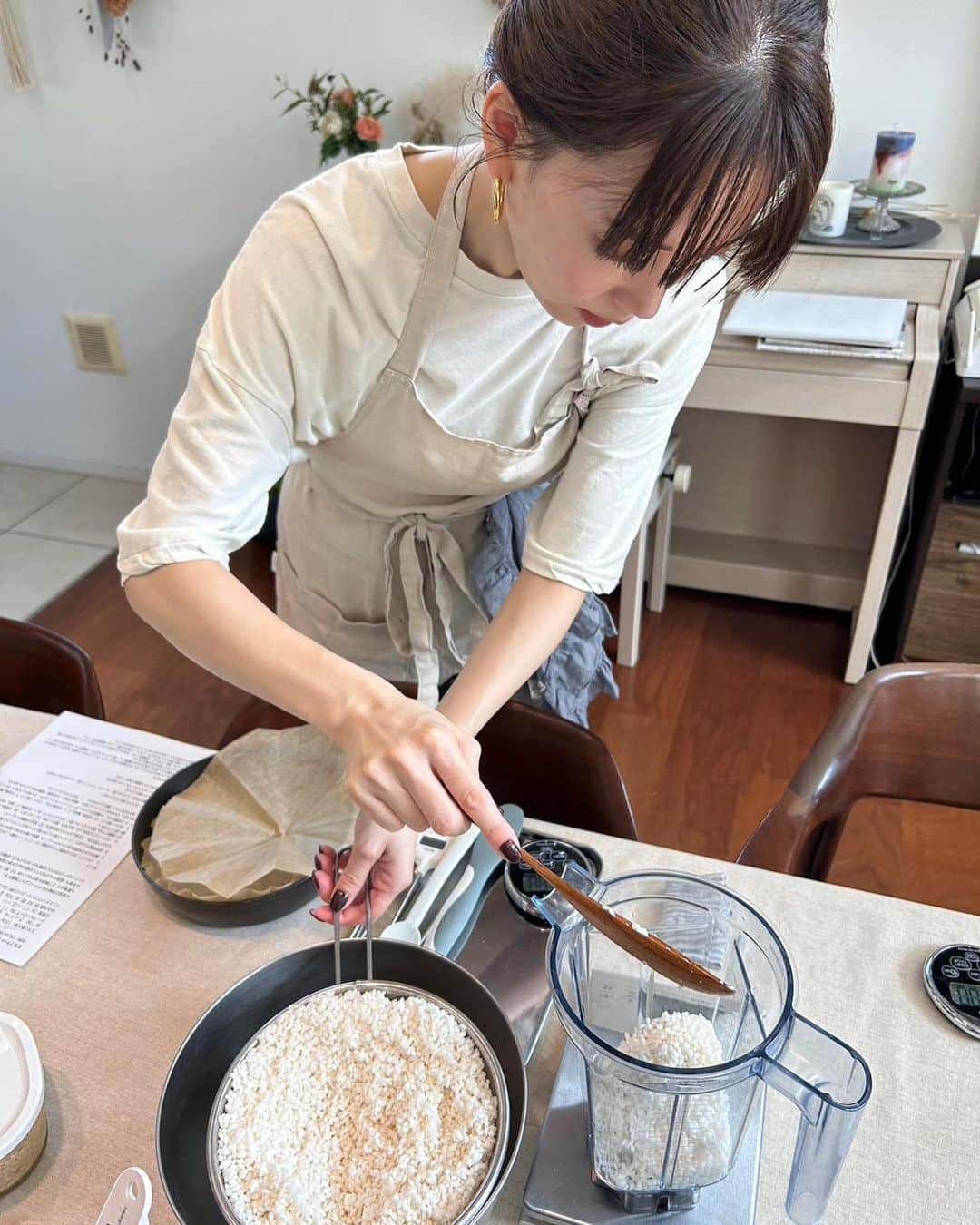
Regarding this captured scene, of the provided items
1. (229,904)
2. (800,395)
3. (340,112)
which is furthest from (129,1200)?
(340,112)

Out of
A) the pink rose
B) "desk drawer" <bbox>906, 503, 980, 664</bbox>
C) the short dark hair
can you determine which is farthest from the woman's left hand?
the pink rose

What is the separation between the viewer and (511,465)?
3.05 ft

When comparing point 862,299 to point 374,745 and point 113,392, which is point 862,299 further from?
point 113,392

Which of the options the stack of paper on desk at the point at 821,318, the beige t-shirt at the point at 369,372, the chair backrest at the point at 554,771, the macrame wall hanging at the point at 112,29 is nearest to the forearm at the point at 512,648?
the beige t-shirt at the point at 369,372

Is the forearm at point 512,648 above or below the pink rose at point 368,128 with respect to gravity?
below

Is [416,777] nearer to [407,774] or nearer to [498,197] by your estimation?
[407,774]

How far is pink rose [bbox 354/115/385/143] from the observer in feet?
7.07

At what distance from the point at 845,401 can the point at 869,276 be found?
1.02ft

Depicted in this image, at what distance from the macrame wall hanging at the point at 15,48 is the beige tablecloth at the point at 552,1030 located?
7.82 ft

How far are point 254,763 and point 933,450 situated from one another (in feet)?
5.74

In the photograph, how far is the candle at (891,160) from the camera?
1901 millimetres

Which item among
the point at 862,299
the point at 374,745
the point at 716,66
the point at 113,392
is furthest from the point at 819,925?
the point at 113,392

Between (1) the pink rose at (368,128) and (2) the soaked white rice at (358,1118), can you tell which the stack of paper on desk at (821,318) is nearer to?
(1) the pink rose at (368,128)

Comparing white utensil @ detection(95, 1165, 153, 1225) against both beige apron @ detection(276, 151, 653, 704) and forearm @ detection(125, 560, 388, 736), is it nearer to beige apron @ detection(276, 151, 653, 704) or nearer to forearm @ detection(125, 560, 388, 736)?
forearm @ detection(125, 560, 388, 736)
